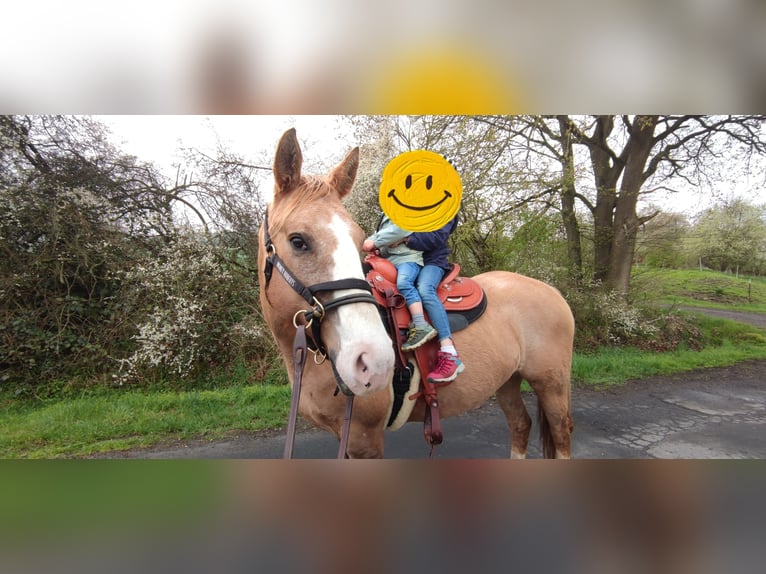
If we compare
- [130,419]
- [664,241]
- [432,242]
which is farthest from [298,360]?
[664,241]

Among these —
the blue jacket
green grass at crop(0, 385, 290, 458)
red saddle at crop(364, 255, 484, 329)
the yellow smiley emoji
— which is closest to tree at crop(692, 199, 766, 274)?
red saddle at crop(364, 255, 484, 329)

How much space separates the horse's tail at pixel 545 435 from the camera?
219cm

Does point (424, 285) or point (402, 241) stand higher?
point (402, 241)

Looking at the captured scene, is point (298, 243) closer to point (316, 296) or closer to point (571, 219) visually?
point (316, 296)

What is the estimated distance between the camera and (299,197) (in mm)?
1199

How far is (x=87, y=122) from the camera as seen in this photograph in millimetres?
2115

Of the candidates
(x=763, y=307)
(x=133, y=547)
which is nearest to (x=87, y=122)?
(x=133, y=547)

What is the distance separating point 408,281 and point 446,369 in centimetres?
54

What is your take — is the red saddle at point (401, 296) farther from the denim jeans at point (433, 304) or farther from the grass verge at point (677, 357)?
the grass verge at point (677, 357)

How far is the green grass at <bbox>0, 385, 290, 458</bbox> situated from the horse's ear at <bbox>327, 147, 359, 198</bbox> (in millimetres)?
2681

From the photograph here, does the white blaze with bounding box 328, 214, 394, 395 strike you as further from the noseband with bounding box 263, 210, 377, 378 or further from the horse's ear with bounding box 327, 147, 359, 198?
the horse's ear with bounding box 327, 147, 359, 198

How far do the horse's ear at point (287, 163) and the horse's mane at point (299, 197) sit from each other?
30 millimetres

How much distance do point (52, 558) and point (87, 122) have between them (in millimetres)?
2704
